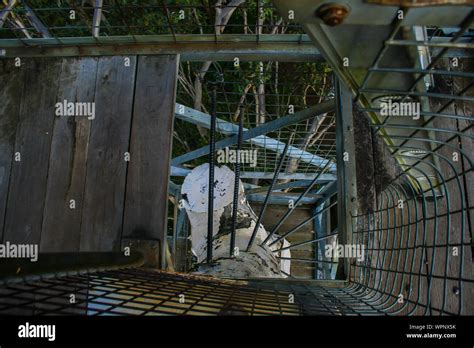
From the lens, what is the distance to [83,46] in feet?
7.93

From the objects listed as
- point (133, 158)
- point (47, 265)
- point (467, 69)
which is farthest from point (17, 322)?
point (467, 69)

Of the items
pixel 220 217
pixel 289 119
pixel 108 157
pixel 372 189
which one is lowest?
pixel 220 217

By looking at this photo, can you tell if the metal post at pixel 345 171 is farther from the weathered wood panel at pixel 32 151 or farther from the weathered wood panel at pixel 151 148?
the weathered wood panel at pixel 32 151

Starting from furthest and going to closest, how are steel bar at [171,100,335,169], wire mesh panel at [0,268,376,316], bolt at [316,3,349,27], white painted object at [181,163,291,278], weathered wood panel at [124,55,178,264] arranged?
1. white painted object at [181,163,291,278]
2. steel bar at [171,100,335,169]
3. weathered wood panel at [124,55,178,264]
4. wire mesh panel at [0,268,376,316]
5. bolt at [316,3,349,27]

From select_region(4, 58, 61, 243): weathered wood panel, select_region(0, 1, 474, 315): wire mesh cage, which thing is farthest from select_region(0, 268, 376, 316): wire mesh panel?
select_region(4, 58, 61, 243): weathered wood panel

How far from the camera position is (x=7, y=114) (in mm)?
2410

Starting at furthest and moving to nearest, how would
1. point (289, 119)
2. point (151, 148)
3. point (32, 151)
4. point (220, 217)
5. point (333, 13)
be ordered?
point (220, 217)
point (289, 119)
point (32, 151)
point (151, 148)
point (333, 13)

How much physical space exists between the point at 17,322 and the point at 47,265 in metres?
0.14

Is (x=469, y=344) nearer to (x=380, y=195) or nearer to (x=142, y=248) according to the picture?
(x=380, y=195)

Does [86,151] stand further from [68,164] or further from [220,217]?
[220,217]

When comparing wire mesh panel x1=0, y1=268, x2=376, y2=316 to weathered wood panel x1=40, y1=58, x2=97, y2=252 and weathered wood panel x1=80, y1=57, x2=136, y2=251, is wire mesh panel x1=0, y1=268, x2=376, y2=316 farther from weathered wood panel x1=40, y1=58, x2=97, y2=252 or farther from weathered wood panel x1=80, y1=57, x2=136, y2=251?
weathered wood panel x1=40, y1=58, x2=97, y2=252

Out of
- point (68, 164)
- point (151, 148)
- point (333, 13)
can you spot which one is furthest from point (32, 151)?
point (333, 13)

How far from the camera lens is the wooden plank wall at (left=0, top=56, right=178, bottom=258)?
2.17m

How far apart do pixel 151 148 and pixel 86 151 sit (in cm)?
38
